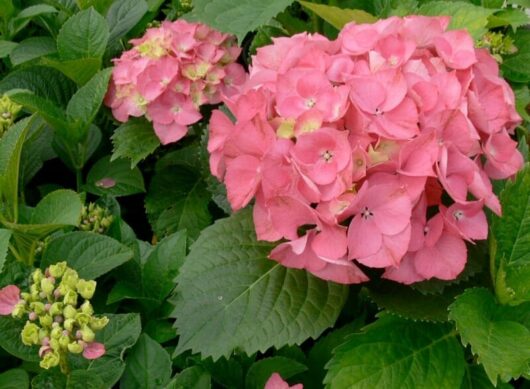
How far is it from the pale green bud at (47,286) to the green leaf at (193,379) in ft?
0.87

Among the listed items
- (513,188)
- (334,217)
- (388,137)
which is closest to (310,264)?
(334,217)

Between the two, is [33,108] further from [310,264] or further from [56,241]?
[310,264]

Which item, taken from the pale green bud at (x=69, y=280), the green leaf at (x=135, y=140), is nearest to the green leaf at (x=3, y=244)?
the pale green bud at (x=69, y=280)

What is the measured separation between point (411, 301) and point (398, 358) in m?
0.09

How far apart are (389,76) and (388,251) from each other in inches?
10.0

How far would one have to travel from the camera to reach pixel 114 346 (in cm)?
120

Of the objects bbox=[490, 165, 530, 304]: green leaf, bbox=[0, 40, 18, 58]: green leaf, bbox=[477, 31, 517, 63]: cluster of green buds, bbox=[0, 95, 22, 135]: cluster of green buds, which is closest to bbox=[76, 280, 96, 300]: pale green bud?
bbox=[0, 95, 22, 135]: cluster of green buds

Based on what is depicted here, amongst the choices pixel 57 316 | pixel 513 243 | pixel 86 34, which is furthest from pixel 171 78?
pixel 513 243

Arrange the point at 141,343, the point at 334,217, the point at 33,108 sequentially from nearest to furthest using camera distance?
the point at 334,217 < the point at 141,343 < the point at 33,108

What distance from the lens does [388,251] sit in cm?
101

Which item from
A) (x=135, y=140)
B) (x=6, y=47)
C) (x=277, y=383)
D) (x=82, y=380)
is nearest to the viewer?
(x=82, y=380)

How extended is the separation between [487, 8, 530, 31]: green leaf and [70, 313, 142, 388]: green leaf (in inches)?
41.9

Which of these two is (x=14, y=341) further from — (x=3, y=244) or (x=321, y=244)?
(x=321, y=244)

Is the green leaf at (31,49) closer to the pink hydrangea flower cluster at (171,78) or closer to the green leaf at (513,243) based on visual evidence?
the pink hydrangea flower cluster at (171,78)
